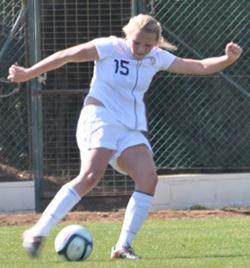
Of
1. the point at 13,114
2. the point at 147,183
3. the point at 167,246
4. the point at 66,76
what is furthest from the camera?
the point at 66,76

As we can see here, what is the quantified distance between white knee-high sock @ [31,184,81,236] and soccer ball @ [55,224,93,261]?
5.9 inches

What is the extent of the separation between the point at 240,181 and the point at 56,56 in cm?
532

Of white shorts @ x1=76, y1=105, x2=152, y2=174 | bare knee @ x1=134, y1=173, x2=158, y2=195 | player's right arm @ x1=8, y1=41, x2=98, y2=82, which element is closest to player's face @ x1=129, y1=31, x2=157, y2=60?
player's right arm @ x1=8, y1=41, x2=98, y2=82

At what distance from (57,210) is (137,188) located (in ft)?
2.12

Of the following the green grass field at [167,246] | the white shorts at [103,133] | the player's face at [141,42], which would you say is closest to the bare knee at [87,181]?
the white shorts at [103,133]

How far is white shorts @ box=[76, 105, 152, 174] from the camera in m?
6.77

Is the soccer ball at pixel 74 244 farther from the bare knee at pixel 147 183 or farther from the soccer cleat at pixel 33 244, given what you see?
the bare knee at pixel 147 183

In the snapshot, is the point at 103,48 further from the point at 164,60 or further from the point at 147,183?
the point at 147,183

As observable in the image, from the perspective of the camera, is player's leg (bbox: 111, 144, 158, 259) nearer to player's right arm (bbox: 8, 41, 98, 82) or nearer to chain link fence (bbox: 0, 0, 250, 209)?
player's right arm (bbox: 8, 41, 98, 82)

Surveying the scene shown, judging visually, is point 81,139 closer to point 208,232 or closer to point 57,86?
point 208,232

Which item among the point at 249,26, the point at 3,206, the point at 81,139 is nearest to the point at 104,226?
the point at 3,206

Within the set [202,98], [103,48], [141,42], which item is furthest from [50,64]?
[202,98]

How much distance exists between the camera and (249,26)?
1205 centimetres

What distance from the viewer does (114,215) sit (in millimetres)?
10945
